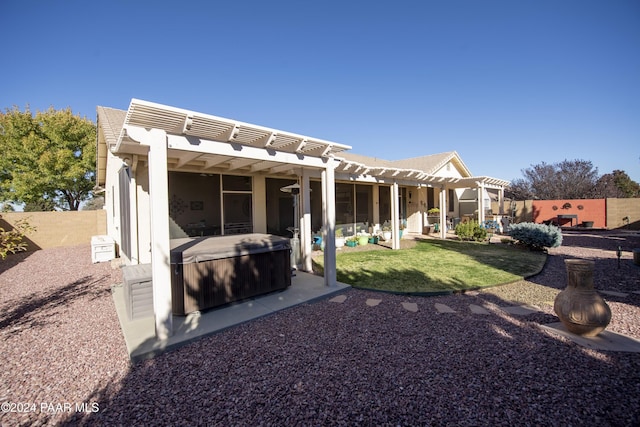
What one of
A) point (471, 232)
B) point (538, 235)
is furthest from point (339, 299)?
point (471, 232)

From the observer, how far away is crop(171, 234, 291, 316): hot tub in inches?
175

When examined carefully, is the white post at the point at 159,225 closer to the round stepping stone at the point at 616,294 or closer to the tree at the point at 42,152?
the round stepping stone at the point at 616,294

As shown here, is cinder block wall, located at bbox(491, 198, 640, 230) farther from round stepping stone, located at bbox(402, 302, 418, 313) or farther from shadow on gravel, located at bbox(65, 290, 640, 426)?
shadow on gravel, located at bbox(65, 290, 640, 426)

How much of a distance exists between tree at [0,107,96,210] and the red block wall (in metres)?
35.0

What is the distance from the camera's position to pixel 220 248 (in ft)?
15.8

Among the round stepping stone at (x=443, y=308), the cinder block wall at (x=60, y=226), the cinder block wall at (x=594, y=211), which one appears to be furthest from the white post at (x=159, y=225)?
the cinder block wall at (x=594, y=211)

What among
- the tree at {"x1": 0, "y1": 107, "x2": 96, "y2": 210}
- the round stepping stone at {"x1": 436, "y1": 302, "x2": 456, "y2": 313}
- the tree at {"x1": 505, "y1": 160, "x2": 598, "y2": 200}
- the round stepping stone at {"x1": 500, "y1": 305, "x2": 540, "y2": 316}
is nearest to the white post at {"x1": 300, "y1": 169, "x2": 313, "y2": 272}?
the round stepping stone at {"x1": 436, "y1": 302, "x2": 456, "y2": 313}

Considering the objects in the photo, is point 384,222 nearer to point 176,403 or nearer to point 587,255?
point 587,255

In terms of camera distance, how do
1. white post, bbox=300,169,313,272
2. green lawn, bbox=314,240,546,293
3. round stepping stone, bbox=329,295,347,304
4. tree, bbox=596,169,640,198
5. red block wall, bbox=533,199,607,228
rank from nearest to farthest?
round stepping stone, bbox=329,295,347,304 < green lawn, bbox=314,240,546,293 < white post, bbox=300,169,313,272 < red block wall, bbox=533,199,607,228 < tree, bbox=596,169,640,198

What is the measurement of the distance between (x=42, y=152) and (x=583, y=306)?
97.4 feet

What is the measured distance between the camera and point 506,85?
11.9m

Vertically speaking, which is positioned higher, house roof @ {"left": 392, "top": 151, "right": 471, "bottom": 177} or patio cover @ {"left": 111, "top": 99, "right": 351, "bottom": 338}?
house roof @ {"left": 392, "top": 151, "right": 471, "bottom": 177}

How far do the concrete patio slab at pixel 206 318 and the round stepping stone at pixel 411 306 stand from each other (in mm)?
1379

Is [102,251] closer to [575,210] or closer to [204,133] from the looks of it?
[204,133]
